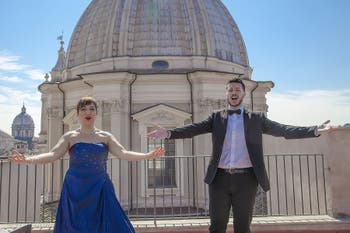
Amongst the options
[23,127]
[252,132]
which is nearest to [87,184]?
[252,132]

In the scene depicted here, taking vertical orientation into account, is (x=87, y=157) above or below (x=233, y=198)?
above

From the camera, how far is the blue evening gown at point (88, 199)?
3660 mm

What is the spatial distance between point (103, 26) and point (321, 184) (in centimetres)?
1765

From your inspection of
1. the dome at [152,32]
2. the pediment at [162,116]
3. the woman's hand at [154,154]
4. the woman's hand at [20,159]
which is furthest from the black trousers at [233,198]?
the dome at [152,32]

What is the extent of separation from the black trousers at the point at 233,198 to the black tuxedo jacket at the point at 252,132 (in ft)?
0.30

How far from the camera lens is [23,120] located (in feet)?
327

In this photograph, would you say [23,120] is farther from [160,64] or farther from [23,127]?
[160,64]

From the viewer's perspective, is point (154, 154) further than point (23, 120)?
No

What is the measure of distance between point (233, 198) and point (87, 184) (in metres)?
1.50

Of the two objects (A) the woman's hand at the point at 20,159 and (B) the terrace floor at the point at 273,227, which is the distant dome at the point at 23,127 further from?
(A) the woman's hand at the point at 20,159

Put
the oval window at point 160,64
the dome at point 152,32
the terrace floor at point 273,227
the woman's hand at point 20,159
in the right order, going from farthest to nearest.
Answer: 1. the dome at point 152,32
2. the oval window at point 160,64
3. the terrace floor at point 273,227
4. the woman's hand at point 20,159

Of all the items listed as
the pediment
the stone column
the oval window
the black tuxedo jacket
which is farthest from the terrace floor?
the oval window

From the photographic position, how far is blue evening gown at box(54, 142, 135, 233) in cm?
366

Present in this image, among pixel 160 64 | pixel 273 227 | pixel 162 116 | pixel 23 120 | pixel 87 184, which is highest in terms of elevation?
pixel 23 120
